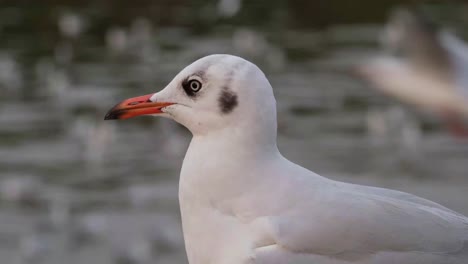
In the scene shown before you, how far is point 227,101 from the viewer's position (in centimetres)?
255

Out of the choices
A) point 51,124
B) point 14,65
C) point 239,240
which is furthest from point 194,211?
point 14,65

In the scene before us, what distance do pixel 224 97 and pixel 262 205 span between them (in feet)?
0.77

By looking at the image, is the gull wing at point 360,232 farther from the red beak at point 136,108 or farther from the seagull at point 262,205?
the red beak at point 136,108

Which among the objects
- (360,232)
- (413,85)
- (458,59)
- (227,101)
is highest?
(227,101)

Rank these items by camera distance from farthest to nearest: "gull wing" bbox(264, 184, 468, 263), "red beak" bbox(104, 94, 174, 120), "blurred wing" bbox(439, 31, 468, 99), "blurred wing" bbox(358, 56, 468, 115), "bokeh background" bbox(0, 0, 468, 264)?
1. "bokeh background" bbox(0, 0, 468, 264)
2. "blurred wing" bbox(358, 56, 468, 115)
3. "blurred wing" bbox(439, 31, 468, 99)
4. "red beak" bbox(104, 94, 174, 120)
5. "gull wing" bbox(264, 184, 468, 263)

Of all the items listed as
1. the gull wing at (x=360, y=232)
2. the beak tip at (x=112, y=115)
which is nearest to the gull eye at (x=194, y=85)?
the beak tip at (x=112, y=115)

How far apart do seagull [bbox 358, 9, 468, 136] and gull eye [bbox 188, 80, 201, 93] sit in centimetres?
431

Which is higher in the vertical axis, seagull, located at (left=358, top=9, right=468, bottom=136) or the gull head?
the gull head

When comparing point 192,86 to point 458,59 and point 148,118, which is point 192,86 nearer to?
point 458,59

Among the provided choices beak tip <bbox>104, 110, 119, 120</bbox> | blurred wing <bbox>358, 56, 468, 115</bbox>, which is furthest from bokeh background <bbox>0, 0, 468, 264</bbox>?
beak tip <bbox>104, 110, 119, 120</bbox>

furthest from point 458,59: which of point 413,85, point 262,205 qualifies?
point 262,205

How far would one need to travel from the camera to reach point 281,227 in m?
2.47

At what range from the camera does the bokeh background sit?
24.1ft

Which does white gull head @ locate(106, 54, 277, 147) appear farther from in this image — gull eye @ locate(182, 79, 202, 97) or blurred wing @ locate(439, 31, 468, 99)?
blurred wing @ locate(439, 31, 468, 99)
